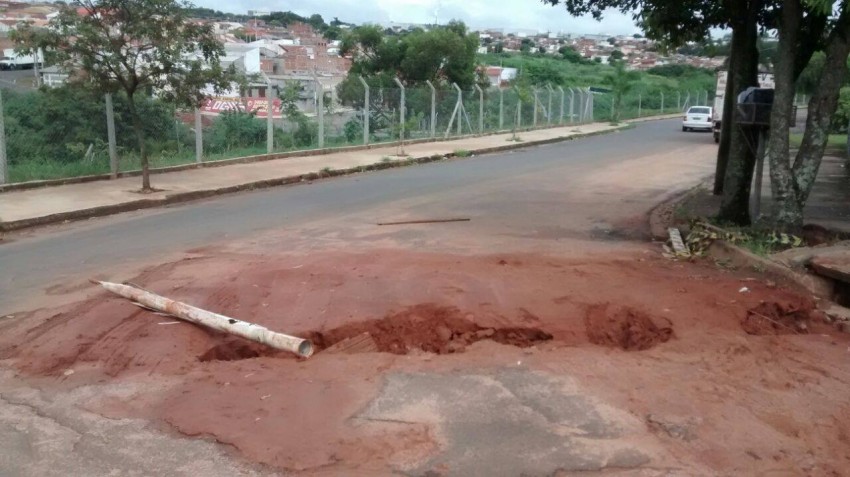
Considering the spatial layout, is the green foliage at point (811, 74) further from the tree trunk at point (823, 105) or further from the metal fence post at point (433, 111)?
the tree trunk at point (823, 105)

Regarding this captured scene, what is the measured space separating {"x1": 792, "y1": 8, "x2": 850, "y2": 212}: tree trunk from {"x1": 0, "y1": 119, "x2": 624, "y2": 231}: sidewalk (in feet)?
34.3

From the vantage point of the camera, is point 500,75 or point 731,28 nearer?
point 731,28

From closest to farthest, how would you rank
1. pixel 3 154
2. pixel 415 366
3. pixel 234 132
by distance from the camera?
1. pixel 415 366
2. pixel 3 154
3. pixel 234 132

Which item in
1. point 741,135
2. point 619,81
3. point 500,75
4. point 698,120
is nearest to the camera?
point 741,135

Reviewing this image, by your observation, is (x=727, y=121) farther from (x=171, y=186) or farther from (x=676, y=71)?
(x=676, y=71)

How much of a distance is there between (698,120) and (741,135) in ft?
103

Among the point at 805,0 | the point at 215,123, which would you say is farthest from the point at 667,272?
the point at 215,123

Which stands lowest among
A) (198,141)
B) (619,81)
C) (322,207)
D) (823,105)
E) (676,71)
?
(322,207)

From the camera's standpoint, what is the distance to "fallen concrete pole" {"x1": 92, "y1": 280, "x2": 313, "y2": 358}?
599 centimetres

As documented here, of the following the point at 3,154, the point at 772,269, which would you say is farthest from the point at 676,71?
the point at 772,269

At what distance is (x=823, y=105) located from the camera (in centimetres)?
877

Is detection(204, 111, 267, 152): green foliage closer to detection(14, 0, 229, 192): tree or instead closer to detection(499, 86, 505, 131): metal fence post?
detection(14, 0, 229, 192): tree

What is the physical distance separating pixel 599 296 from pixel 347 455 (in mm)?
3442

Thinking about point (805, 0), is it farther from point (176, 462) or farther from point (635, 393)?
point (176, 462)
